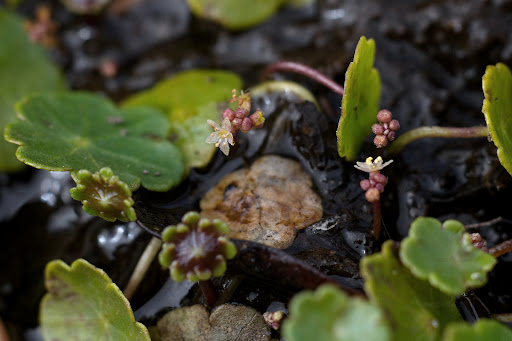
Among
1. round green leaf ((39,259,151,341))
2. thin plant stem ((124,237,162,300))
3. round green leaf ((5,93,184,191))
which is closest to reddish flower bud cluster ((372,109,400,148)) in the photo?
round green leaf ((5,93,184,191))

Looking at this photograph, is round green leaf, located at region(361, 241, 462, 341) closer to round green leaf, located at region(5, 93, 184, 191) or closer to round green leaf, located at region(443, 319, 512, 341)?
round green leaf, located at region(443, 319, 512, 341)

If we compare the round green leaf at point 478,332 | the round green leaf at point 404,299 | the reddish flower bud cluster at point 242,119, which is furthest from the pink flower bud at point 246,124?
the round green leaf at point 478,332

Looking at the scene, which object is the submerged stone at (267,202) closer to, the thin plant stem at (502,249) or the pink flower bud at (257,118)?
the pink flower bud at (257,118)

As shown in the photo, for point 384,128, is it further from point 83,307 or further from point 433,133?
point 83,307

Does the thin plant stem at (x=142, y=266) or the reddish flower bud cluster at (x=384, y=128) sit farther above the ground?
the reddish flower bud cluster at (x=384, y=128)

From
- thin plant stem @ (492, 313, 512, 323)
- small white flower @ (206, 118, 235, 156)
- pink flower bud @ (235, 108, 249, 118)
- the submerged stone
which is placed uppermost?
pink flower bud @ (235, 108, 249, 118)

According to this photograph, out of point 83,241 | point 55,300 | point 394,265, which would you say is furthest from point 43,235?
point 394,265

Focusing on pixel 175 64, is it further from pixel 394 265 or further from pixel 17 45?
pixel 394 265
